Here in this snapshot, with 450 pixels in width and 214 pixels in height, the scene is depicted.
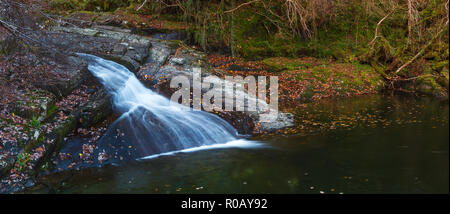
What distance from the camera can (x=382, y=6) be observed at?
648 inches

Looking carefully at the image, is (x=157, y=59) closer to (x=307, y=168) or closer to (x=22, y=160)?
(x=22, y=160)

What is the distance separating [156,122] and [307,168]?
403cm

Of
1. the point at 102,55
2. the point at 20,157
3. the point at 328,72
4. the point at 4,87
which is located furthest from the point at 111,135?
the point at 328,72

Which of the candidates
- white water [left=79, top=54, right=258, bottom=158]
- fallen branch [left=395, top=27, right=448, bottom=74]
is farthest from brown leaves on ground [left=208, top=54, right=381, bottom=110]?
white water [left=79, top=54, right=258, bottom=158]

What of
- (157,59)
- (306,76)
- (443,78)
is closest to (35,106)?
(157,59)

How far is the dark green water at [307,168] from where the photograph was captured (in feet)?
20.9

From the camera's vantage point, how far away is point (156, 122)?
30.9 ft

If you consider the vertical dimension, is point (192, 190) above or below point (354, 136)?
below

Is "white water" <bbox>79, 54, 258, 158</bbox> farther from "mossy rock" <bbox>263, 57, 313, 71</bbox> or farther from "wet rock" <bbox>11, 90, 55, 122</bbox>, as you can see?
"mossy rock" <bbox>263, 57, 313, 71</bbox>

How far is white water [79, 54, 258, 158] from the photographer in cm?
879

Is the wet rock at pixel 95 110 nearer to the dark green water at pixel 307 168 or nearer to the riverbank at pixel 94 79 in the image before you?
the riverbank at pixel 94 79

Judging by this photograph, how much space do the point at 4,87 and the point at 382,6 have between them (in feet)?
48.8

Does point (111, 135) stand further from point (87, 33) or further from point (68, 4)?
point (68, 4)
